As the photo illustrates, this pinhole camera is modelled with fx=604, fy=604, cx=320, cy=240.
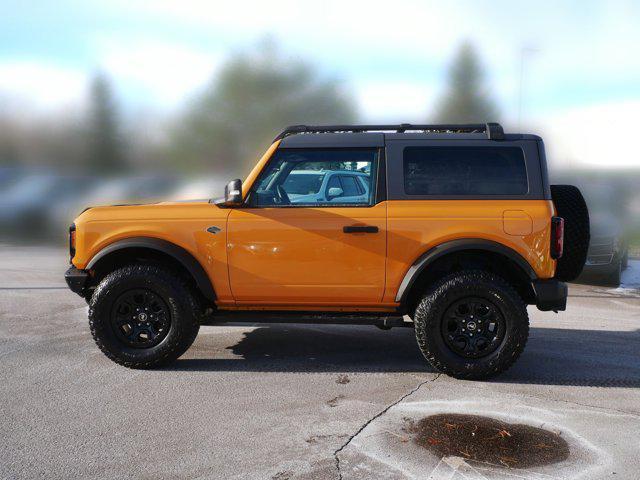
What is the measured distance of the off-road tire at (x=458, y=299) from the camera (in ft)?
15.1

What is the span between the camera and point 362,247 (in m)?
4.66

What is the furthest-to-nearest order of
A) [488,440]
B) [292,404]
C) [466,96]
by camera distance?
[466,96] < [292,404] < [488,440]

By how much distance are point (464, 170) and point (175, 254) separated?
93.1 inches

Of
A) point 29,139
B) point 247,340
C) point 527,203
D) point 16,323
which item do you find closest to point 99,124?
point 29,139

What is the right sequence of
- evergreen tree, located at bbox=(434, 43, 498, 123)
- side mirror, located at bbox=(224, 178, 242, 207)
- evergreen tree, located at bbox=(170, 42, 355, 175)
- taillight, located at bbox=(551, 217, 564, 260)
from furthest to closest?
1. evergreen tree, located at bbox=(434, 43, 498, 123)
2. evergreen tree, located at bbox=(170, 42, 355, 175)
3. side mirror, located at bbox=(224, 178, 242, 207)
4. taillight, located at bbox=(551, 217, 564, 260)

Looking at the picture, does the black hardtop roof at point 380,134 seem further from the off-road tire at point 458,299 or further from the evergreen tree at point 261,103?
the evergreen tree at point 261,103

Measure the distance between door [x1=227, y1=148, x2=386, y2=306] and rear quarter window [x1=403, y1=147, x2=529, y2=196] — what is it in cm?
32

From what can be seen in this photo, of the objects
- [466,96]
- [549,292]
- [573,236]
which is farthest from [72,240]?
[466,96]

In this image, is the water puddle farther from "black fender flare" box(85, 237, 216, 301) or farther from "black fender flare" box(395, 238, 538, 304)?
"black fender flare" box(85, 237, 216, 301)

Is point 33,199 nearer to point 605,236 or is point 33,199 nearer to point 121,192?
point 121,192

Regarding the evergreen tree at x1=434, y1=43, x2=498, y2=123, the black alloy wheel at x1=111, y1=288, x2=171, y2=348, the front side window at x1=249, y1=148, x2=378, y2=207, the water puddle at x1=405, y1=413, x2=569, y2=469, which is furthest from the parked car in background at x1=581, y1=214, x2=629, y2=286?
the evergreen tree at x1=434, y1=43, x2=498, y2=123

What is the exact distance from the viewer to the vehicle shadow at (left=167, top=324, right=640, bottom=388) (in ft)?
16.1

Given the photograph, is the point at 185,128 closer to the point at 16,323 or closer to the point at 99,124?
the point at 99,124

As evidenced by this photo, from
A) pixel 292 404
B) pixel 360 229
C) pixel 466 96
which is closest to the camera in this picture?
pixel 292 404
